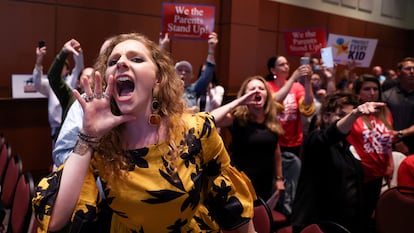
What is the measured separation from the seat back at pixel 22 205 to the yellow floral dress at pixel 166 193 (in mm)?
929

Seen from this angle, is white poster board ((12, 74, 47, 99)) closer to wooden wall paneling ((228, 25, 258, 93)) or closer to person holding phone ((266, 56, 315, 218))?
person holding phone ((266, 56, 315, 218))

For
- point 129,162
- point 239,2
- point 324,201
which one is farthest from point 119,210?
point 239,2

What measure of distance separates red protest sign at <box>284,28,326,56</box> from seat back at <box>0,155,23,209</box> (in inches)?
151

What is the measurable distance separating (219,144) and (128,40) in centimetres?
48

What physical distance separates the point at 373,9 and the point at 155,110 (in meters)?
10.7

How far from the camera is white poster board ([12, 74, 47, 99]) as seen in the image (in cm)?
488

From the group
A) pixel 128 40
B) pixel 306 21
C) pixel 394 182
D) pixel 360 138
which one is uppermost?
pixel 306 21

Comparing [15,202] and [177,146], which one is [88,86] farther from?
[15,202]

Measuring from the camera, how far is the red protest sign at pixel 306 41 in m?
5.27

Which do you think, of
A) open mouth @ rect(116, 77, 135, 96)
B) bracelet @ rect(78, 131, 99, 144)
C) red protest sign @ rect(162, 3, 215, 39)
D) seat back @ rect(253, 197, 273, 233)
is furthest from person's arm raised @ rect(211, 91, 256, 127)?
red protest sign @ rect(162, 3, 215, 39)

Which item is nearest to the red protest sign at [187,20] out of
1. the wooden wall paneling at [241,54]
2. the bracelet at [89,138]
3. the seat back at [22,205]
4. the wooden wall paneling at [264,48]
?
the seat back at [22,205]

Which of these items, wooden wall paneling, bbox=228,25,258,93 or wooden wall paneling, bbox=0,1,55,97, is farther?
wooden wall paneling, bbox=228,25,258,93

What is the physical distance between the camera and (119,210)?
1319 millimetres

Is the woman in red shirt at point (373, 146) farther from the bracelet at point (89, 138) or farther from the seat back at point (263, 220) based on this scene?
the bracelet at point (89, 138)
